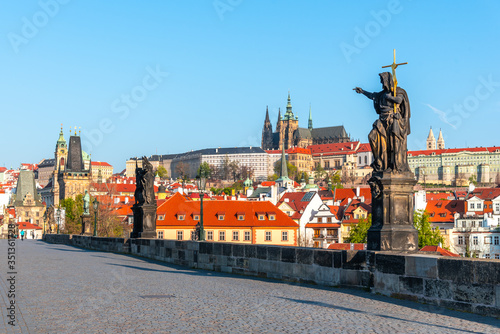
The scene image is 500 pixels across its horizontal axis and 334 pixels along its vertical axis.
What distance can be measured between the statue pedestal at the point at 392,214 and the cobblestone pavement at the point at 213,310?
3.08ft

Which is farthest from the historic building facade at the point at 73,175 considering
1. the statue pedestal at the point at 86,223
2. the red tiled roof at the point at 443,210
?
the statue pedestal at the point at 86,223

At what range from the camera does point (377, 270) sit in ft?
33.9

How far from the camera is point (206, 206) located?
71.4m

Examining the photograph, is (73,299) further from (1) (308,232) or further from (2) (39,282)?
(1) (308,232)

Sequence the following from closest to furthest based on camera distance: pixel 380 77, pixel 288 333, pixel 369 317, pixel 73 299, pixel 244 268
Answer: pixel 288 333
pixel 369 317
pixel 73 299
pixel 380 77
pixel 244 268

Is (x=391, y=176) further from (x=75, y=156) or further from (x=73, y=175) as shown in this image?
(x=75, y=156)

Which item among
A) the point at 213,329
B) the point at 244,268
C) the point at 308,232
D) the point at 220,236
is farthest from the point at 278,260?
the point at 308,232

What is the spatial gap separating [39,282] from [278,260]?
452cm

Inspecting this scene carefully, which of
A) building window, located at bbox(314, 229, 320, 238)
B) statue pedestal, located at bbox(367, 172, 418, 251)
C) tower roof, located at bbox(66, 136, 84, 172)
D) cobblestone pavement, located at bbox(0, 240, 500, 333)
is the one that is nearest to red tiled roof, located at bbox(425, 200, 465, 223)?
building window, located at bbox(314, 229, 320, 238)

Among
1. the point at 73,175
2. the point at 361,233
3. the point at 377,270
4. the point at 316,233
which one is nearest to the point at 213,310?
the point at 377,270

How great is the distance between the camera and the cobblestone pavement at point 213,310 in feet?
25.0

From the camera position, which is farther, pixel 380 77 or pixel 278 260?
pixel 278 260

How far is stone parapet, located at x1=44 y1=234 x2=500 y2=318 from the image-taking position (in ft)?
27.5

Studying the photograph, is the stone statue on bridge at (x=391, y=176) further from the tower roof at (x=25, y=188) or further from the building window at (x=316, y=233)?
the tower roof at (x=25, y=188)
